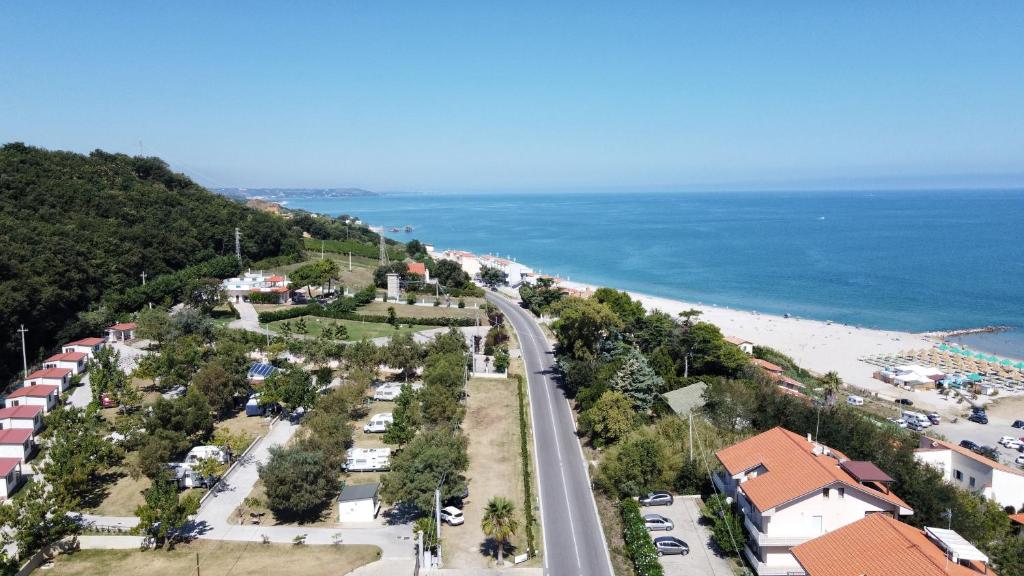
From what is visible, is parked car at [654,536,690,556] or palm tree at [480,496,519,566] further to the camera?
parked car at [654,536,690,556]

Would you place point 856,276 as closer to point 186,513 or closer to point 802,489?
point 802,489

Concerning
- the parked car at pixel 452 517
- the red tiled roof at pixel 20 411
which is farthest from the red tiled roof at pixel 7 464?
the parked car at pixel 452 517

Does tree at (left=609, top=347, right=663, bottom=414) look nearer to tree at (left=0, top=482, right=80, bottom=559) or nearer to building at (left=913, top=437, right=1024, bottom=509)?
building at (left=913, top=437, right=1024, bottom=509)

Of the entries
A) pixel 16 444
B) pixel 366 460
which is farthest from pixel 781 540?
pixel 16 444

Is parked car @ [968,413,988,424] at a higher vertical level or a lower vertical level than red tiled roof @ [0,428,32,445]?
lower

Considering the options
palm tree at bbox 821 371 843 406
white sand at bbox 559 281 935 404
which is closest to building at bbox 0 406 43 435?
palm tree at bbox 821 371 843 406

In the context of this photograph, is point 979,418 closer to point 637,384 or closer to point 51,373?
point 637,384

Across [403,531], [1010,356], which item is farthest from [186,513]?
[1010,356]
